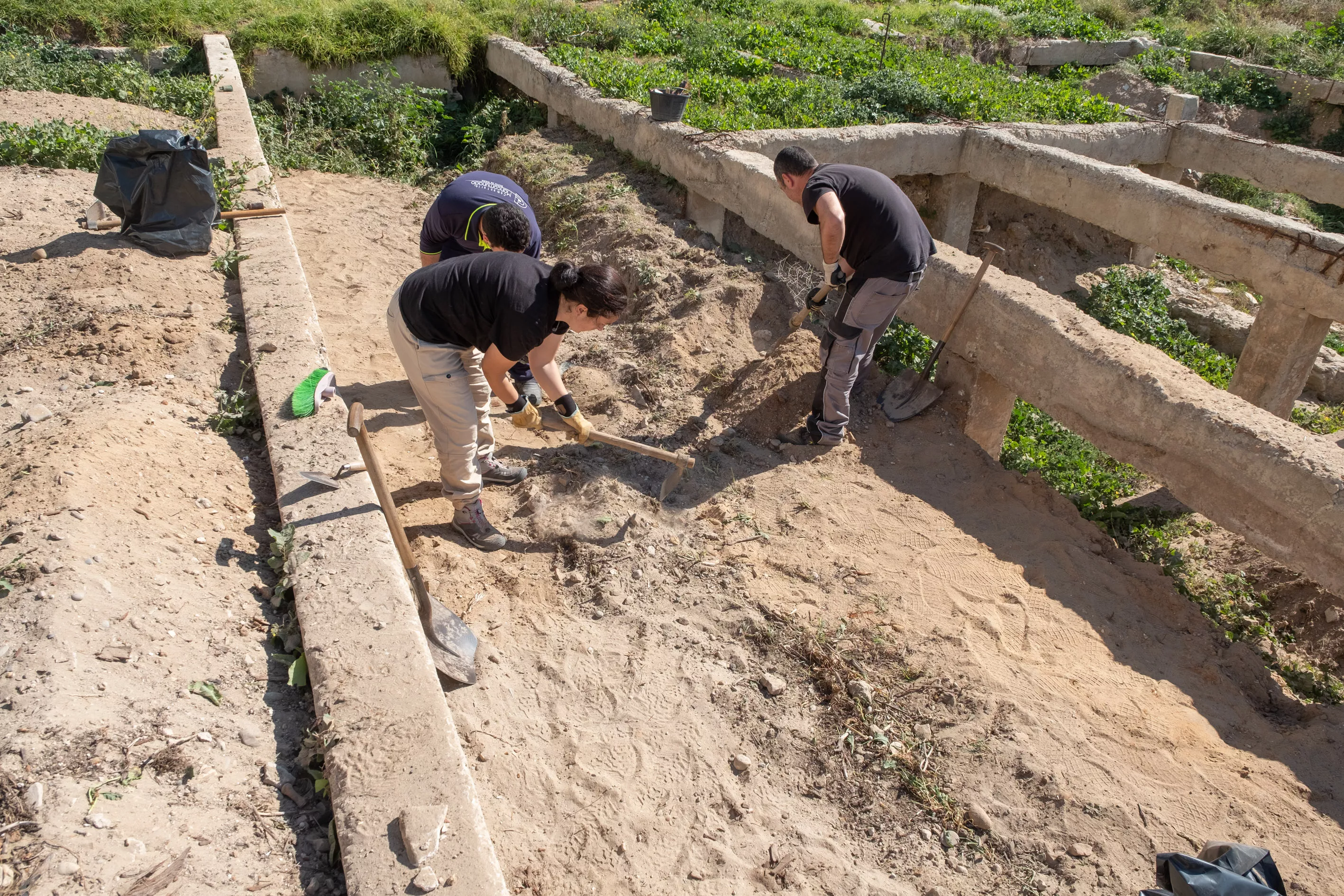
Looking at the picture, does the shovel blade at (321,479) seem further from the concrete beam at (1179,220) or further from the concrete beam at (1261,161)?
the concrete beam at (1261,161)

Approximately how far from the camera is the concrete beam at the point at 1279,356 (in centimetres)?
675

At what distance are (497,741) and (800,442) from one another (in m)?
2.57

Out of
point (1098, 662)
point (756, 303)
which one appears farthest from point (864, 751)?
point (756, 303)

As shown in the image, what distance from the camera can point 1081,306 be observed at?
9.27 metres

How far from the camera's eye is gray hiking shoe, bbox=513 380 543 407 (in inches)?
205

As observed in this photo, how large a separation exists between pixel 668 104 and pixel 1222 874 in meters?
6.65

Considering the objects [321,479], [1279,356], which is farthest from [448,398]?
[1279,356]

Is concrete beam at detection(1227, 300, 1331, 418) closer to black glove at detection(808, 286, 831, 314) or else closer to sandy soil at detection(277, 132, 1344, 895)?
sandy soil at detection(277, 132, 1344, 895)

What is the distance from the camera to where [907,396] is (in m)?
5.44

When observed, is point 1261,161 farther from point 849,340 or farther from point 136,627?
point 136,627

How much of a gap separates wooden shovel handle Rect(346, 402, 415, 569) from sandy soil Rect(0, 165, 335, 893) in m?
0.54

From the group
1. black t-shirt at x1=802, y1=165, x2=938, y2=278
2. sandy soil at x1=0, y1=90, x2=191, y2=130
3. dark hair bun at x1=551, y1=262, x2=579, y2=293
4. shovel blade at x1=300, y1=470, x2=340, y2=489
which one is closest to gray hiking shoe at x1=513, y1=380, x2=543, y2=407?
shovel blade at x1=300, y1=470, x2=340, y2=489

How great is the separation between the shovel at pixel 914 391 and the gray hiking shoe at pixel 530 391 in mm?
2114

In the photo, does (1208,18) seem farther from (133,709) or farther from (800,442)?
(133,709)
